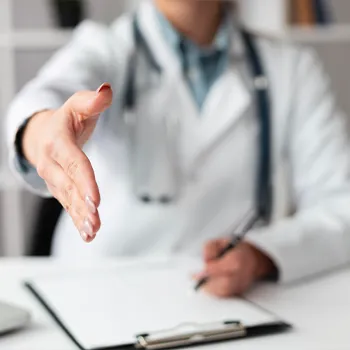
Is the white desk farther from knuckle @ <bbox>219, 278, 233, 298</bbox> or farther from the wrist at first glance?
the wrist

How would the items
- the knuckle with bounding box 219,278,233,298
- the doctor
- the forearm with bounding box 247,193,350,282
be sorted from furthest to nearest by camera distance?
the doctor < the forearm with bounding box 247,193,350,282 < the knuckle with bounding box 219,278,233,298

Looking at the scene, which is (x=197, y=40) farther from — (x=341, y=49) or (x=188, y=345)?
(x=341, y=49)

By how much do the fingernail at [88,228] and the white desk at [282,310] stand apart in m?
0.16

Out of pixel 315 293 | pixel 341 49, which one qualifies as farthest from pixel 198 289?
pixel 341 49

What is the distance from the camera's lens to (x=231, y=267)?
2.61 ft

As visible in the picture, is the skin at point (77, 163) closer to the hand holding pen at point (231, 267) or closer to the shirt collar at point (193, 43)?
the hand holding pen at point (231, 267)

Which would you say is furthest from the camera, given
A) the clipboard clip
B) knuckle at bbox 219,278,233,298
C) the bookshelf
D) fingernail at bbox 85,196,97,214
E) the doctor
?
the bookshelf

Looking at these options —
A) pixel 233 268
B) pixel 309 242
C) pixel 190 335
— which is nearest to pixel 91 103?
pixel 190 335

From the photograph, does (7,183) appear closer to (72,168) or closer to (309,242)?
(309,242)

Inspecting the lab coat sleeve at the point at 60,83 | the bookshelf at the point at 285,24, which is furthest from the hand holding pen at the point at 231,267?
the bookshelf at the point at 285,24

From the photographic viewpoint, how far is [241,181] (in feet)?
3.75

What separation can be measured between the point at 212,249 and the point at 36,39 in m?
1.31

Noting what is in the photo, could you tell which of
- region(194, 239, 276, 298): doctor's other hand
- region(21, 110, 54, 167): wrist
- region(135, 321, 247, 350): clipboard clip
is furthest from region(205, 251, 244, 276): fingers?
region(21, 110, 54, 167): wrist

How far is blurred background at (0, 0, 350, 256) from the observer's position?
77.3 inches
